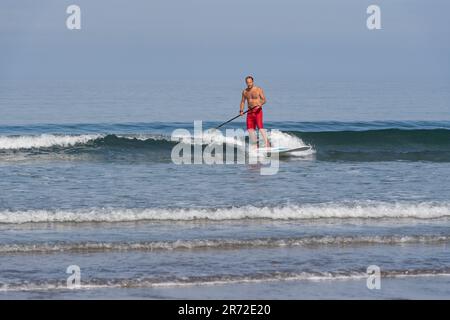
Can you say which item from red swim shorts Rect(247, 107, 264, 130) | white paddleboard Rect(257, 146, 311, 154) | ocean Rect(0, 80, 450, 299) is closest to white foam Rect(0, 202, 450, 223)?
ocean Rect(0, 80, 450, 299)

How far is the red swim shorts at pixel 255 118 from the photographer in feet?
67.9

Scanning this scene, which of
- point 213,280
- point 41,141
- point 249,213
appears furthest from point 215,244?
point 41,141

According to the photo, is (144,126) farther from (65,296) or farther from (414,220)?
(65,296)

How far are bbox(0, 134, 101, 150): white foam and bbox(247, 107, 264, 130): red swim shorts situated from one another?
14.6ft

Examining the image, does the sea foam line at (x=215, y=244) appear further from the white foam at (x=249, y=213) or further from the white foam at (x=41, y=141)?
the white foam at (x=41, y=141)

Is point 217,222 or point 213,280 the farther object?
point 217,222

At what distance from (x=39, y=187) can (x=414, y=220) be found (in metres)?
6.40

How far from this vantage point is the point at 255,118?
20.9m

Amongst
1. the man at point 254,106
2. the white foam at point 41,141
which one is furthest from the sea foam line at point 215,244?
the white foam at point 41,141

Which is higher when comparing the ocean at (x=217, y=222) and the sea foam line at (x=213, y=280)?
the ocean at (x=217, y=222)

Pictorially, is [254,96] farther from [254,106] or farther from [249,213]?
[249,213]

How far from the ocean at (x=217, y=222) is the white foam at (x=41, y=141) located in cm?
4

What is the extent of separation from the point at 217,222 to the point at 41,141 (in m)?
10.5

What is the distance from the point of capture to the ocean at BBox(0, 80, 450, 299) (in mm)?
10086
